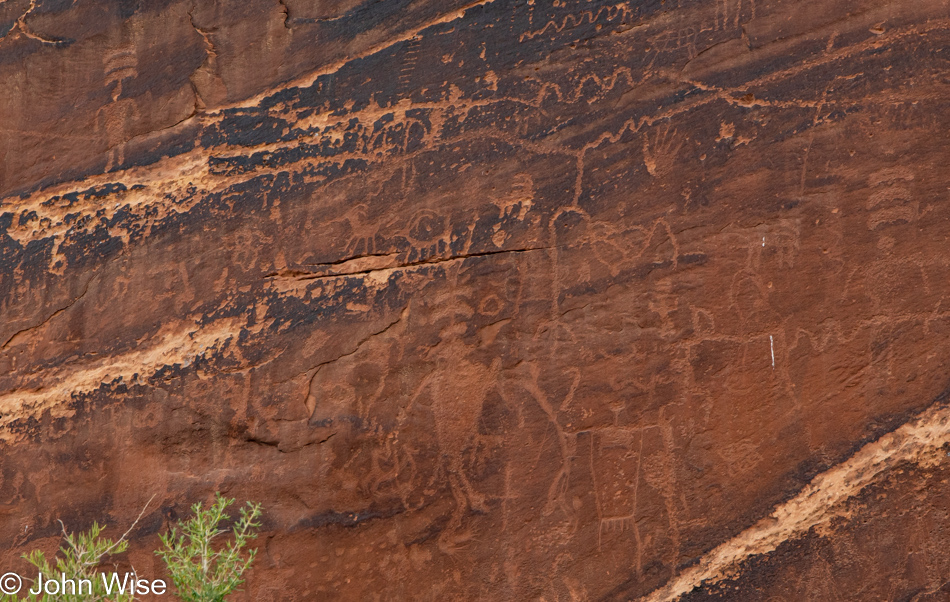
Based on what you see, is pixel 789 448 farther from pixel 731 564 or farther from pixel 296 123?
pixel 296 123

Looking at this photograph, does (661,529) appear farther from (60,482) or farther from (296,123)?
(60,482)

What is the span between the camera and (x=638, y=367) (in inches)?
103

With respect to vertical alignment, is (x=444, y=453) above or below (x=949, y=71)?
below

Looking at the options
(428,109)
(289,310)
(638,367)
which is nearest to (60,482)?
(289,310)

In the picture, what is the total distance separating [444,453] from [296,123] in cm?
136

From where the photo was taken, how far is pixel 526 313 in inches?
104

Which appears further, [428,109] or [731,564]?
[428,109]

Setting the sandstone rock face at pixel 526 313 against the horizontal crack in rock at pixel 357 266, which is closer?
the sandstone rock face at pixel 526 313

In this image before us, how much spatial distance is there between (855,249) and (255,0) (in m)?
2.42

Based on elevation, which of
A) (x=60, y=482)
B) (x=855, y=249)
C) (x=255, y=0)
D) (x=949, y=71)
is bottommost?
(x=60, y=482)

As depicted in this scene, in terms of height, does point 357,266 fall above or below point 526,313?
above

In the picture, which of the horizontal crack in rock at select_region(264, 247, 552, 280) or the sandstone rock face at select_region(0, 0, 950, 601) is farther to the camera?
the horizontal crack in rock at select_region(264, 247, 552, 280)

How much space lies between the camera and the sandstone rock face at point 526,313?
100 inches

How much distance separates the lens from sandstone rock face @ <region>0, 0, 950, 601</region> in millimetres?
2547
